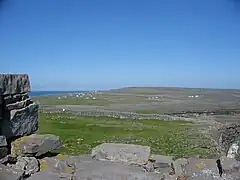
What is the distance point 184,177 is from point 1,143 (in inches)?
149

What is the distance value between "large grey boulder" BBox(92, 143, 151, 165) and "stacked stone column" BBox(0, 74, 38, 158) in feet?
5.58

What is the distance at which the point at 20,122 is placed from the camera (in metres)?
7.38

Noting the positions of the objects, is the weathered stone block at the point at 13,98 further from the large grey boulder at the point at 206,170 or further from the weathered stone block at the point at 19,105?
the large grey boulder at the point at 206,170

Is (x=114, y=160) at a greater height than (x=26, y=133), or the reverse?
(x=26, y=133)

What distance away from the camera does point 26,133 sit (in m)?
7.62

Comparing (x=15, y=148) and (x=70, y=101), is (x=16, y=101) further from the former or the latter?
(x=70, y=101)

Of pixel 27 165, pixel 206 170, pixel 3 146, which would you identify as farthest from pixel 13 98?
pixel 206 170

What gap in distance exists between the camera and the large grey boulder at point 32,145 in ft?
23.4

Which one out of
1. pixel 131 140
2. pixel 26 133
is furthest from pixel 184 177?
pixel 131 140

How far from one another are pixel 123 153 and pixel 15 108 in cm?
257

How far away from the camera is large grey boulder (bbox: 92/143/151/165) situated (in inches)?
292

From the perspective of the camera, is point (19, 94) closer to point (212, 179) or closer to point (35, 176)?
point (35, 176)

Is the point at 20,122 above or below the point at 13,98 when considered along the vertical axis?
below

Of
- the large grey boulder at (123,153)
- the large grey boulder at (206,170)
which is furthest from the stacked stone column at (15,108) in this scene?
the large grey boulder at (206,170)
